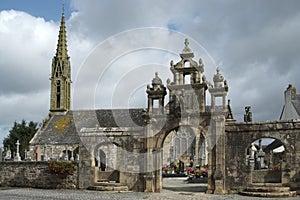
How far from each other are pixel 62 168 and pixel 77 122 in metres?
23.8

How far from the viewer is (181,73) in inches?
784

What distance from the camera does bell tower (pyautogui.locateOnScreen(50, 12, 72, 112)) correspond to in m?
48.3

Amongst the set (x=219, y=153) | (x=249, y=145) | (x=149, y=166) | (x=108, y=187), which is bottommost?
(x=108, y=187)

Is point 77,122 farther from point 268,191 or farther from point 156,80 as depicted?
point 268,191

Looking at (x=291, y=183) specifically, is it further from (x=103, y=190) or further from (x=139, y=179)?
(x=103, y=190)

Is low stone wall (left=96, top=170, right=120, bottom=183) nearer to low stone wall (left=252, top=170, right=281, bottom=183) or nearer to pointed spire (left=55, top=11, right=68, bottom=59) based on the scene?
low stone wall (left=252, top=170, right=281, bottom=183)

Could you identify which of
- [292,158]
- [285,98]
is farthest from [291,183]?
[285,98]

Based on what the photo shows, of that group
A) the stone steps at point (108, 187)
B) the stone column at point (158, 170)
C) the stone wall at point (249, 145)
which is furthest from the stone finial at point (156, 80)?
the stone steps at point (108, 187)

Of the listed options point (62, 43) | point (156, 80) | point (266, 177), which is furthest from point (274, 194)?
point (62, 43)

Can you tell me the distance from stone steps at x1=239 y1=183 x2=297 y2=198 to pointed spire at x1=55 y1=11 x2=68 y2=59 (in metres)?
39.7

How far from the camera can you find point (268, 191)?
53.4 ft

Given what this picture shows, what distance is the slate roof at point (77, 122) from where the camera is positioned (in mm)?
40438

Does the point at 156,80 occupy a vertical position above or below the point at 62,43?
below

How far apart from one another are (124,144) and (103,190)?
8.08 feet
